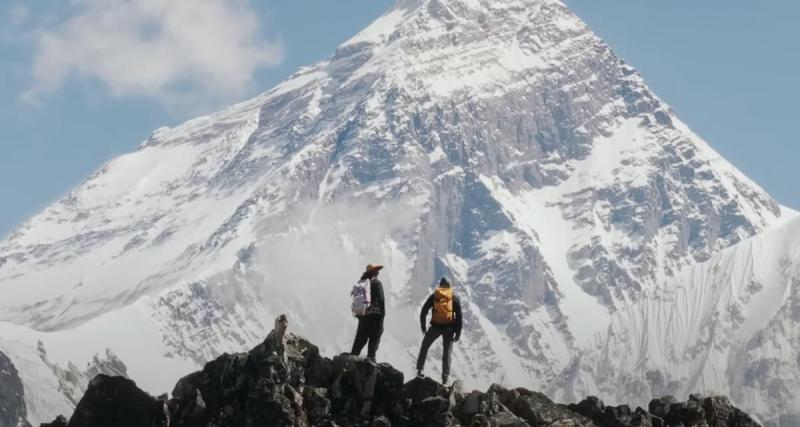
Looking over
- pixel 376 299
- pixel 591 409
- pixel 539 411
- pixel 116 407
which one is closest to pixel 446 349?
pixel 376 299

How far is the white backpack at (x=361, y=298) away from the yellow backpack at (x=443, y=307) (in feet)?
10.2

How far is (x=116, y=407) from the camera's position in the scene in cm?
5056

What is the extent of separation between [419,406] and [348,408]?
200cm

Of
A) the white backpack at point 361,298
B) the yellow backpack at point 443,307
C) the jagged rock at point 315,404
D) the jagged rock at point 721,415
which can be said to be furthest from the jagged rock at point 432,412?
the jagged rock at point 721,415

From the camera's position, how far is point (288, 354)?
52312mm

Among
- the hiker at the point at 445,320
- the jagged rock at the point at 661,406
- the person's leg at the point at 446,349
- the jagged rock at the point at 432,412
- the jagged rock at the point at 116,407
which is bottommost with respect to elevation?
the jagged rock at the point at 432,412

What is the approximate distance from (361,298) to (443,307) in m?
3.42

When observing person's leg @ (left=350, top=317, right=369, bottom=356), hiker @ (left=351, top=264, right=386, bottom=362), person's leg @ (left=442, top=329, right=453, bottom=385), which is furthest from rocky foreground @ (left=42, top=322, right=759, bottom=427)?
person's leg @ (left=442, top=329, right=453, bottom=385)

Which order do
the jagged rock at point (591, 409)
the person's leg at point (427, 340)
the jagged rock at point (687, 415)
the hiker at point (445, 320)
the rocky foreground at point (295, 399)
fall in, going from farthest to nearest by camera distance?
the hiker at point (445, 320)
the person's leg at point (427, 340)
the jagged rock at point (687, 415)
the jagged rock at point (591, 409)
the rocky foreground at point (295, 399)

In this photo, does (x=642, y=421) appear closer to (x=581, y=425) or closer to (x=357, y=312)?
(x=581, y=425)

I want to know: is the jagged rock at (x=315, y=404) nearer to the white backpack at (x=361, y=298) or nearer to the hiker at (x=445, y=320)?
the white backpack at (x=361, y=298)

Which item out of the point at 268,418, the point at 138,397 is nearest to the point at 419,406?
the point at 268,418

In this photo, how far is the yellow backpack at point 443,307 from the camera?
194 feet

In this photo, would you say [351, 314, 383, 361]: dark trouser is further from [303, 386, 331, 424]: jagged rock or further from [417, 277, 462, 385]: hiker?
[303, 386, 331, 424]: jagged rock
